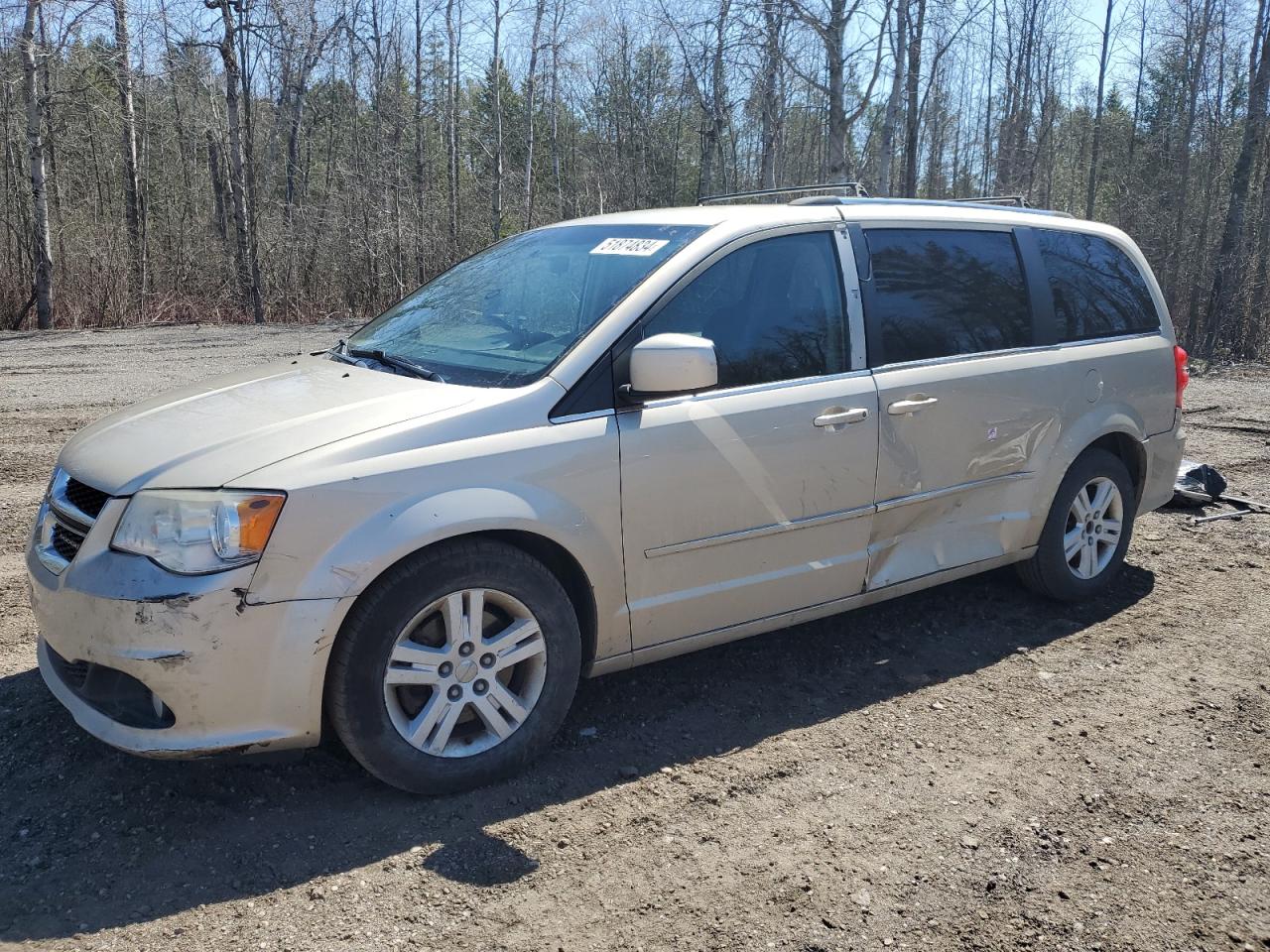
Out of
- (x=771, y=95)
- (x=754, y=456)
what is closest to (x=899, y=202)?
(x=754, y=456)

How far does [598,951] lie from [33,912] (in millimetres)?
1499

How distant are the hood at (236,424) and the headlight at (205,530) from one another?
65 mm

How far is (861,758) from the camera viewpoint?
363 centimetres

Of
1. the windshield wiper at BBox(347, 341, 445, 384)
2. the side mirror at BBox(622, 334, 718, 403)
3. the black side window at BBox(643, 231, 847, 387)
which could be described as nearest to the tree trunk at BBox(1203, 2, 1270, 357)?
the black side window at BBox(643, 231, 847, 387)

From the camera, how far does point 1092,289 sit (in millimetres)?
5066

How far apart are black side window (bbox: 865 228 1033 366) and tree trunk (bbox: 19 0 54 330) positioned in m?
18.3

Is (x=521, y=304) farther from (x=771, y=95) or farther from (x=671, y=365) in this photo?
(x=771, y=95)

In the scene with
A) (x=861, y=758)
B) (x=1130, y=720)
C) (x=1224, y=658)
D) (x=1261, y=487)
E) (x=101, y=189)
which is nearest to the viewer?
(x=861, y=758)

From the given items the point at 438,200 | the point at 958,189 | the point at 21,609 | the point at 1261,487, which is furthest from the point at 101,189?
the point at 958,189

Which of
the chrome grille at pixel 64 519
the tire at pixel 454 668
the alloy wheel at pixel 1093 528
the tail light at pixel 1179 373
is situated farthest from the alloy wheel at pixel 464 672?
the tail light at pixel 1179 373

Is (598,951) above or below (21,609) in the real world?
below

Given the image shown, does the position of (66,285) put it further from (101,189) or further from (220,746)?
(220,746)

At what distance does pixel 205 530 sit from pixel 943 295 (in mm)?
3137

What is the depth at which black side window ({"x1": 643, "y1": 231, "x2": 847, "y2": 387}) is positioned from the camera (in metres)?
3.78
